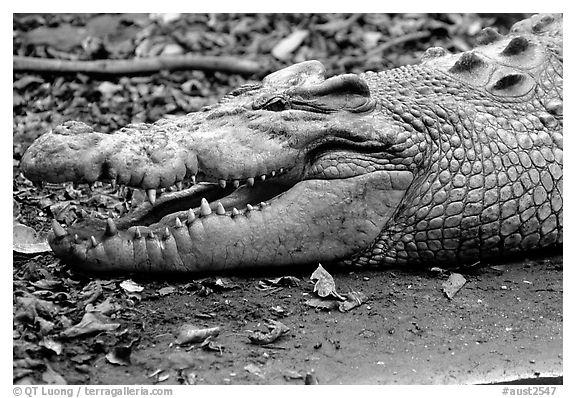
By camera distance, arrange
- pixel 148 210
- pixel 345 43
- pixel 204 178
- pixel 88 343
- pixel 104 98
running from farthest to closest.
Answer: pixel 345 43, pixel 104 98, pixel 148 210, pixel 204 178, pixel 88 343

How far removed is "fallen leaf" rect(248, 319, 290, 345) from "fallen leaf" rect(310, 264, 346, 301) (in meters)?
0.40

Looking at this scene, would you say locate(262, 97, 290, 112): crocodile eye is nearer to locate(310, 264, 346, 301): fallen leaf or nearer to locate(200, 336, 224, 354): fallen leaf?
locate(310, 264, 346, 301): fallen leaf

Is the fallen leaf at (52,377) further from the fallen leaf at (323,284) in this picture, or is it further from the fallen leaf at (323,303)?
the fallen leaf at (323,284)

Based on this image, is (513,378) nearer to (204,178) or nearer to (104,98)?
(204,178)

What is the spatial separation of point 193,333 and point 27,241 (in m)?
1.79

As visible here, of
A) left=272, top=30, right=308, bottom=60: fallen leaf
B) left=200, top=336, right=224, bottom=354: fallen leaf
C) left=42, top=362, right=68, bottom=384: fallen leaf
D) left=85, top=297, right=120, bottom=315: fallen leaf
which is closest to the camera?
left=42, top=362, right=68, bottom=384: fallen leaf

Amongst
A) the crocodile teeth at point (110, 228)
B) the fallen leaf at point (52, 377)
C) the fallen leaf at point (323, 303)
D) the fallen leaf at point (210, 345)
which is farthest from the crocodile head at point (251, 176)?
the fallen leaf at point (52, 377)

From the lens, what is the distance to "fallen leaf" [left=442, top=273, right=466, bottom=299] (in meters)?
4.85

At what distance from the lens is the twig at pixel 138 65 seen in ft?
27.0

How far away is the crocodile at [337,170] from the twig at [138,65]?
3.62 m

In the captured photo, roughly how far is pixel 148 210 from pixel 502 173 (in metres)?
2.21

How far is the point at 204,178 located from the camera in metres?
4.64

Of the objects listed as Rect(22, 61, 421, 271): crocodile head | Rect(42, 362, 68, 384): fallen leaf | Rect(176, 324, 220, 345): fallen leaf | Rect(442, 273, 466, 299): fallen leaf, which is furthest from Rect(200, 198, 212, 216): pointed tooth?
Rect(442, 273, 466, 299): fallen leaf
